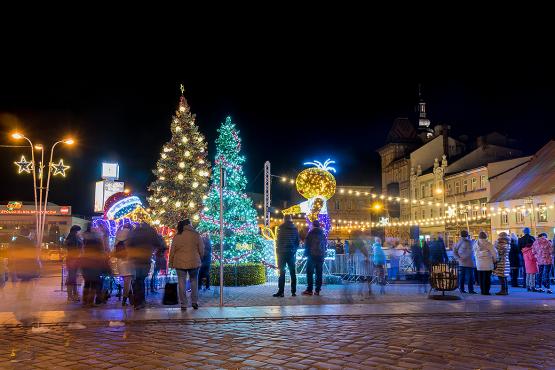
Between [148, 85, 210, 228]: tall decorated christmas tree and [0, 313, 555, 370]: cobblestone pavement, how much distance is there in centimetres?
1940

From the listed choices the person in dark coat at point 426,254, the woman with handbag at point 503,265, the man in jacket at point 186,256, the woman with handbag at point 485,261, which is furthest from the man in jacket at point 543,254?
the man in jacket at point 186,256

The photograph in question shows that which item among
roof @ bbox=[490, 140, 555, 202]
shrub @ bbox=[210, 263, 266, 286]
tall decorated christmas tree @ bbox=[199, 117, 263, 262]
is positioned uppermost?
roof @ bbox=[490, 140, 555, 202]

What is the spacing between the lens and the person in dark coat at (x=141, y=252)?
11172mm

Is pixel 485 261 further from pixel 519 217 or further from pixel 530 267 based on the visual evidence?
pixel 519 217

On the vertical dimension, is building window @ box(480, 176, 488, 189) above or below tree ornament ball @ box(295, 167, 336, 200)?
above

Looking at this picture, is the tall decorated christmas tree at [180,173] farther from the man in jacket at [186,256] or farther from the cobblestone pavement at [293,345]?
the cobblestone pavement at [293,345]

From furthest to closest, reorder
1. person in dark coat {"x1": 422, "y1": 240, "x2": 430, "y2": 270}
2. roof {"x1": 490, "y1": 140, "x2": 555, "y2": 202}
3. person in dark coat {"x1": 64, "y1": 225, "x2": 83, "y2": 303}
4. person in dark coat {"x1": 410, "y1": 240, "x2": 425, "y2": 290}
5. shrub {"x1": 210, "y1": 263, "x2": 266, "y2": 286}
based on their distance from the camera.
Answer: roof {"x1": 490, "y1": 140, "x2": 555, "y2": 202} < person in dark coat {"x1": 410, "y1": 240, "x2": 425, "y2": 290} < person in dark coat {"x1": 422, "y1": 240, "x2": 430, "y2": 270} < shrub {"x1": 210, "y1": 263, "x2": 266, "y2": 286} < person in dark coat {"x1": 64, "y1": 225, "x2": 83, "y2": 303}

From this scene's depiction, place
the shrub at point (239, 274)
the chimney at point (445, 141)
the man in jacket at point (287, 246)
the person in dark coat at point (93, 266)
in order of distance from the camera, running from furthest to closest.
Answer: the chimney at point (445, 141) → the shrub at point (239, 274) → the man in jacket at point (287, 246) → the person in dark coat at point (93, 266)

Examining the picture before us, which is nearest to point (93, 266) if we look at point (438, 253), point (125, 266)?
point (125, 266)

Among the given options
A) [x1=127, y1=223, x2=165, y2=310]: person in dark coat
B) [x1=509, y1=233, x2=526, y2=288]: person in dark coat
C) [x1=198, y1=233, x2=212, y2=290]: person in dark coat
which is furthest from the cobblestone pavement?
[x1=509, y1=233, x2=526, y2=288]: person in dark coat

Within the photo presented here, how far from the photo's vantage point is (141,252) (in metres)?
11.3

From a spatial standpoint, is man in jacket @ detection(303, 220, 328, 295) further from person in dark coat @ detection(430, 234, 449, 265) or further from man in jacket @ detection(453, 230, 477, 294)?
person in dark coat @ detection(430, 234, 449, 265)

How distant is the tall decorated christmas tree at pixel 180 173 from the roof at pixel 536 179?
18.9 metres

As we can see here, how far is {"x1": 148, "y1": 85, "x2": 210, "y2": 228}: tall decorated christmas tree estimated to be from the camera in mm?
28344
